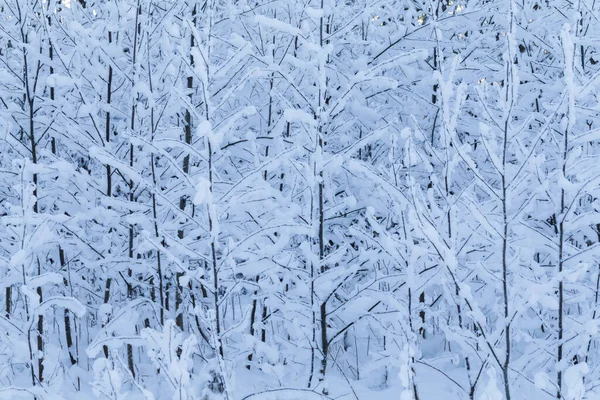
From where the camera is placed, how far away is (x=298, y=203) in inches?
177

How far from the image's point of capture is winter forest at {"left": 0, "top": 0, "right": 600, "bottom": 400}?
2.83m

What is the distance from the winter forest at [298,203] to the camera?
9.30ft

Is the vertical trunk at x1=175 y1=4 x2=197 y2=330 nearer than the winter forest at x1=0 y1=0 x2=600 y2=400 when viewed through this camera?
No

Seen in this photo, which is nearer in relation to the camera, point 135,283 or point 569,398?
point 569,398

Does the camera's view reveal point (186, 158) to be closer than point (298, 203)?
Yes

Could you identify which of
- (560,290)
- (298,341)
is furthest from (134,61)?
(560,290)

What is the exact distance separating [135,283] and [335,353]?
6.11 ft

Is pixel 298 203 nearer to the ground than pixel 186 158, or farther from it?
nearer to the ground

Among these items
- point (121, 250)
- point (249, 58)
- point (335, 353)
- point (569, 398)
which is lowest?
point (335, 353)

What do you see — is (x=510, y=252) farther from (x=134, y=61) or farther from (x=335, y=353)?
(x=134, y=61)

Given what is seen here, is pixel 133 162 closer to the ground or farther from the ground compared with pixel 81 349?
farther from the ground

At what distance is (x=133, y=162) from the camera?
4461 millimetres

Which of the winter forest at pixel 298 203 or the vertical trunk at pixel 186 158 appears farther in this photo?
the vertical trunk at pixel 186 158

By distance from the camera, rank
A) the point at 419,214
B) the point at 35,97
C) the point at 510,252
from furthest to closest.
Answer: the point at 35,97 → the point at 510,252 → the point at 419,214
